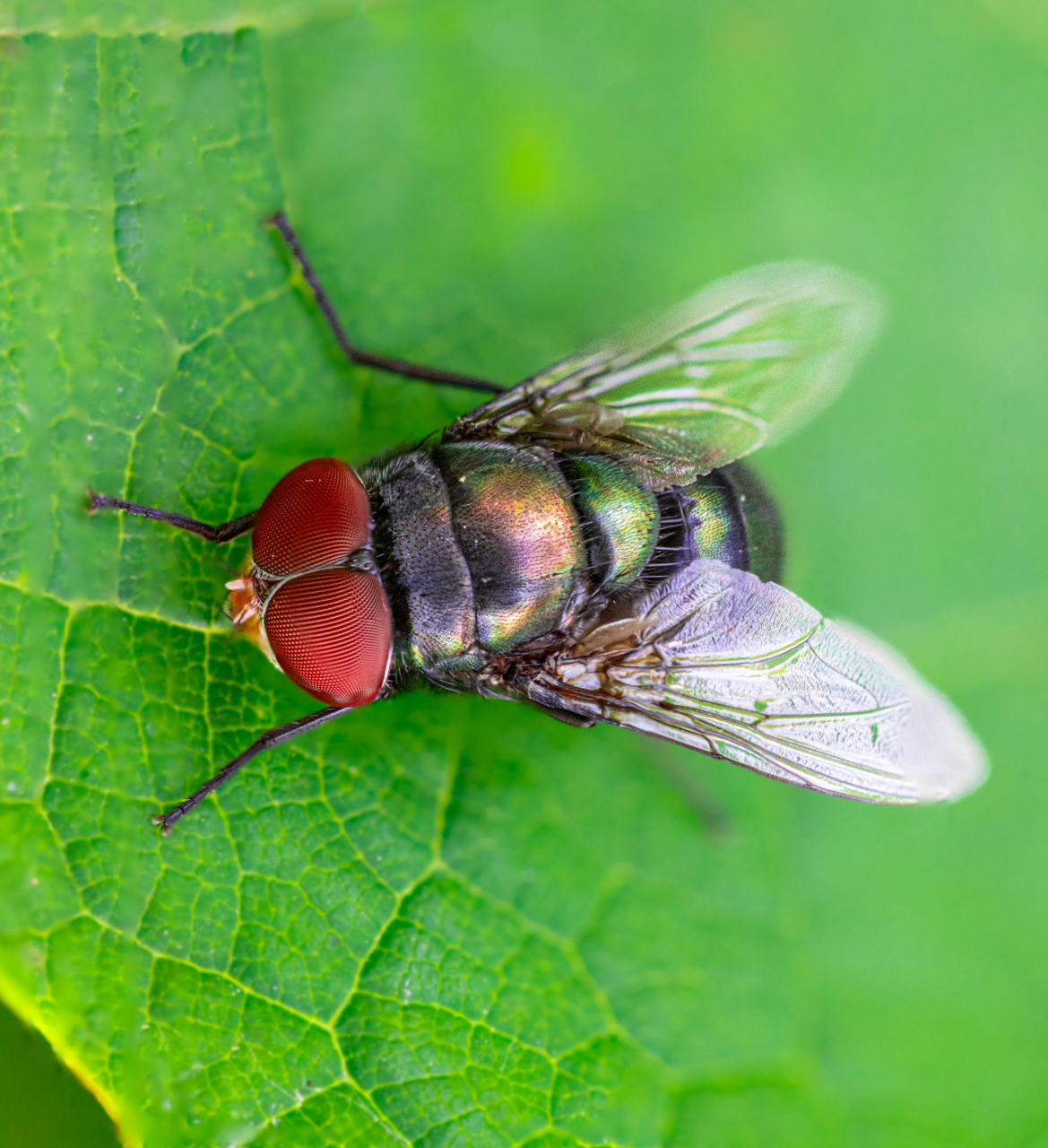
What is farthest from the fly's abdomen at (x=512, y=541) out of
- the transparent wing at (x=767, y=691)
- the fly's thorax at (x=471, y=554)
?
the transparent wing at (x=767, y=691)

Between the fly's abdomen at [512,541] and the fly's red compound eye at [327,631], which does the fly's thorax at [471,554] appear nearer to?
the fly's abdomen at [512,541]

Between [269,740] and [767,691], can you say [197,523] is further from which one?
[767,691]

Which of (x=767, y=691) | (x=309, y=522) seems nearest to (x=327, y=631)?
(x=309, y=522)

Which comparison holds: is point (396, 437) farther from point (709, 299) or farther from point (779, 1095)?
point (779, 1095)

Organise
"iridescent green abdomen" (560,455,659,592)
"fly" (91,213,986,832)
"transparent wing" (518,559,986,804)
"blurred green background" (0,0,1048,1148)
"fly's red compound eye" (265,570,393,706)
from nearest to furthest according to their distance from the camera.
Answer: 1. "fly's red compound eye" (265,570,393,706)
2. "fly" (91,213,986,832)
3. "transparent wing" (518,559,986,804)
4. "iridescent green abdomen" (560,455,659,592)
5. "blurred green background" (0,0,1048,1148)

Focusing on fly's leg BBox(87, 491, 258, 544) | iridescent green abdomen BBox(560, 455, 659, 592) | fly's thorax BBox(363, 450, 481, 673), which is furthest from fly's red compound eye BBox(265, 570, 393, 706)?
iridescent green abdomen BBox(560, 455, 659, 592)

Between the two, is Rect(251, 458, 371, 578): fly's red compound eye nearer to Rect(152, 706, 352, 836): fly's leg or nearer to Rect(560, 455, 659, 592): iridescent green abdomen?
Rect(152, 706, 352, 836): fly's leg
